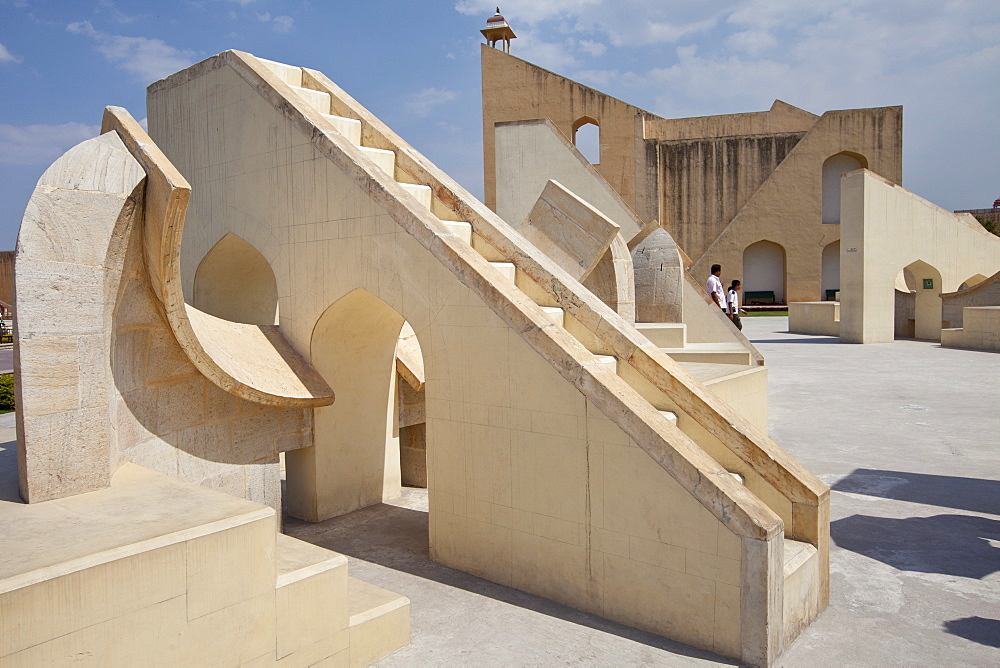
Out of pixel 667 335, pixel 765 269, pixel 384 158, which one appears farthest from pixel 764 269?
pixel 384 158

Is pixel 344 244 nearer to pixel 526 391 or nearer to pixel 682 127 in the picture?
pixel 526 391

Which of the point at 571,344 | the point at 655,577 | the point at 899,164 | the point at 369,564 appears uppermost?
the point at 899,164

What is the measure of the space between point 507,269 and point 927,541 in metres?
3.91

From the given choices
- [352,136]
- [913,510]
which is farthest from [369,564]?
[913,510]

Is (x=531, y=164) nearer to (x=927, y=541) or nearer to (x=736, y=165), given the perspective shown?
(x=736, y=165)

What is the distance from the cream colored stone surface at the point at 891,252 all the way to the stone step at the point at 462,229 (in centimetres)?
1544

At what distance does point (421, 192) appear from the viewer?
6605 mm

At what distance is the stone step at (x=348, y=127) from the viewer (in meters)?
6.91

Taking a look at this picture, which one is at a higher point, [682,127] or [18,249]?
[682,127]

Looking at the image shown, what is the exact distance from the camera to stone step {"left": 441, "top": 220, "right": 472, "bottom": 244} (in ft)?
20.3

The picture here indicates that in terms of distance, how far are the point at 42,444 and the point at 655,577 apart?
3452 millimetres

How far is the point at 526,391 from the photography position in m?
4.97

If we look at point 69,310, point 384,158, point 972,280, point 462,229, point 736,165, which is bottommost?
point 69,310

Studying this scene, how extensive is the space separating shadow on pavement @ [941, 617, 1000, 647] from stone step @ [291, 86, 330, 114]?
6.56 m
